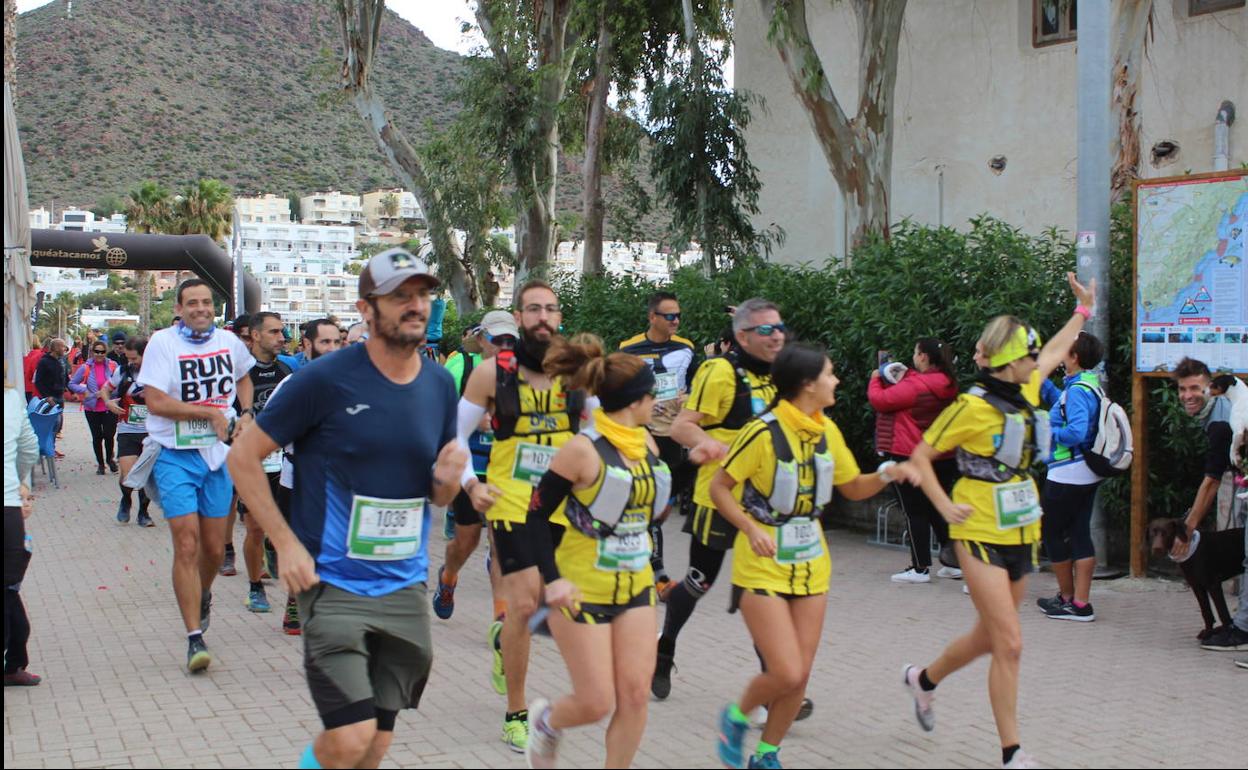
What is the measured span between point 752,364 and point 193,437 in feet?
10.6

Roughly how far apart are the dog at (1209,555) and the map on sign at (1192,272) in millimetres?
1549

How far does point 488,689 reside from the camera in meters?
6.91

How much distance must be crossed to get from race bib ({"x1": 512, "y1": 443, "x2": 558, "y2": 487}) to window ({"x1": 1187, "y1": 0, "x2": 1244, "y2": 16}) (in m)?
13.5

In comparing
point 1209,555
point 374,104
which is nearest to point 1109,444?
point 1209,555

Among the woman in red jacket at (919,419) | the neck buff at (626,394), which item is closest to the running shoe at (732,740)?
the neck buff at (626,394)

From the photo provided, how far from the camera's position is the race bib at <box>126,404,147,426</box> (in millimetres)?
12870

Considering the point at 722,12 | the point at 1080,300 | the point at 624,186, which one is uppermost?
the point at 722,12

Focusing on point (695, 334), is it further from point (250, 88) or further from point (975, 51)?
point (250, 88)

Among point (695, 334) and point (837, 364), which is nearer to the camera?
point (837, 364)

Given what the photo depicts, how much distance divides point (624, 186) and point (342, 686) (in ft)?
70.0

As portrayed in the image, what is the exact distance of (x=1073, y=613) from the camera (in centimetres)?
892

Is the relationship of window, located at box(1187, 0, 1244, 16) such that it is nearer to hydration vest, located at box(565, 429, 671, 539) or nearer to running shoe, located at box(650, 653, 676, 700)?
→ running shoe, located at box(650, 653, 676, 700)

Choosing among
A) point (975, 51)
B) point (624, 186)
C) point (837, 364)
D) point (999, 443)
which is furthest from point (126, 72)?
point (999, 443)

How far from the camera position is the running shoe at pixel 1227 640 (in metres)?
7.88
